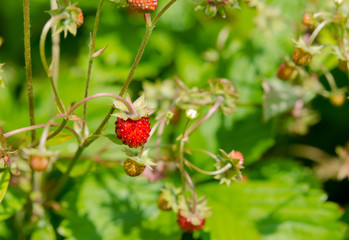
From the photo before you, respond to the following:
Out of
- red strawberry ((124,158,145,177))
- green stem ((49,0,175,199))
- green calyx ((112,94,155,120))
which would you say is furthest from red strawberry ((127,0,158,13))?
red strawberry ((124,158,145,177))

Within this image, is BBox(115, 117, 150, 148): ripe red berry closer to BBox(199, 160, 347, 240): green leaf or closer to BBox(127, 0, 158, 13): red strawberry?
BBox(127, 0, 158, 13): red strawberry

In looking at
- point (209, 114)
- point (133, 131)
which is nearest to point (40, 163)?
point (133, 131)

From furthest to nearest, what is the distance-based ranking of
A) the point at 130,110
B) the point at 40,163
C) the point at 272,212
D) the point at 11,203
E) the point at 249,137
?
1. the point at 249,137
2. the point at 272,212
3. the point at 11,203
4. the point at 130,110
5. the point at 40,163

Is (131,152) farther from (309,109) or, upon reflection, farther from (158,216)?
(309,109)

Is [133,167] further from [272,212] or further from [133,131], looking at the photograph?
[272,212]

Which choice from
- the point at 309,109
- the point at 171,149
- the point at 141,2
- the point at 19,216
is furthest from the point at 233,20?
the point at 19,216

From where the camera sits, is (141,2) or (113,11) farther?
(113,11)
